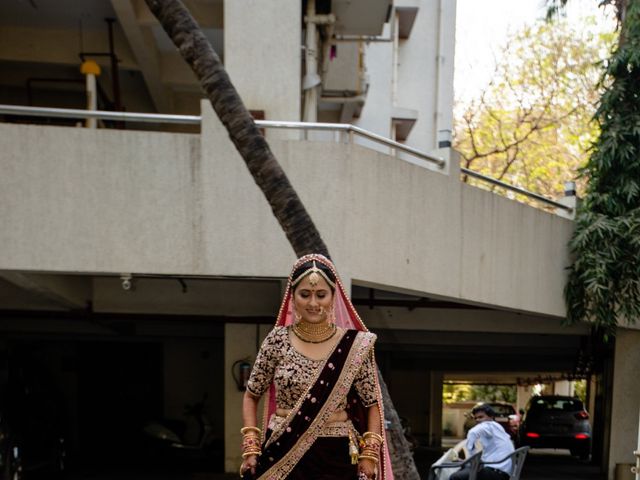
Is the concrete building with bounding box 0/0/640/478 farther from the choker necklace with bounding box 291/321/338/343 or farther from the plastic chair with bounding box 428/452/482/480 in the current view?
the choker necklace with bounding box 291/321/338/343

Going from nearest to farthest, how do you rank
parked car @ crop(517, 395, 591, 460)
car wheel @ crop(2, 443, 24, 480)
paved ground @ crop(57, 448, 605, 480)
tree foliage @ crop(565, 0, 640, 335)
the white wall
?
1. the white wall
2. car wheel @ crop(2, 443, 24, 480)
3. tree foliage @ crop(565, 0, 640, 335)
4. paved ground @ crop(57, 448, 605, 480)
5. parked car @ crop(517, 395, 591, 460)

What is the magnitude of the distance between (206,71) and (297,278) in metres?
3.13

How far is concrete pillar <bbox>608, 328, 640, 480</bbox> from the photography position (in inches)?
566

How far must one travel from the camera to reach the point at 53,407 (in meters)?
12.8

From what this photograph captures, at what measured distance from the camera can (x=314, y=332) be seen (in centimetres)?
425

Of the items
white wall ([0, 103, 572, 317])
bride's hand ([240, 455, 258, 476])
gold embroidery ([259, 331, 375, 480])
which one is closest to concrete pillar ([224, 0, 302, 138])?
white wall ([0, 103, 572, 317])

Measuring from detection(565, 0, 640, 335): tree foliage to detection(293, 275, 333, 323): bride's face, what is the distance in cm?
837

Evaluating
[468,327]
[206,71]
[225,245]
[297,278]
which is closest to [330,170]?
[225,245]

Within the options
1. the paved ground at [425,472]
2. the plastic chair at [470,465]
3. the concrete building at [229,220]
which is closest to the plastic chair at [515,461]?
the plastic chair at [470,465]

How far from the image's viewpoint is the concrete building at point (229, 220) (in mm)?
8523

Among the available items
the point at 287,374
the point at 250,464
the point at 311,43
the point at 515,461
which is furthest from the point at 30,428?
the point at 287,374

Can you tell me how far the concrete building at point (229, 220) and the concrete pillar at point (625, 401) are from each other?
3 cm

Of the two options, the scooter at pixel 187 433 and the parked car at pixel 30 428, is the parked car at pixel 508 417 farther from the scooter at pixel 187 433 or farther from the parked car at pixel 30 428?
the parked car at pixel 30 428

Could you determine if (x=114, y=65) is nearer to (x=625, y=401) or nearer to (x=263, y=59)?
(x=263, y=59)
